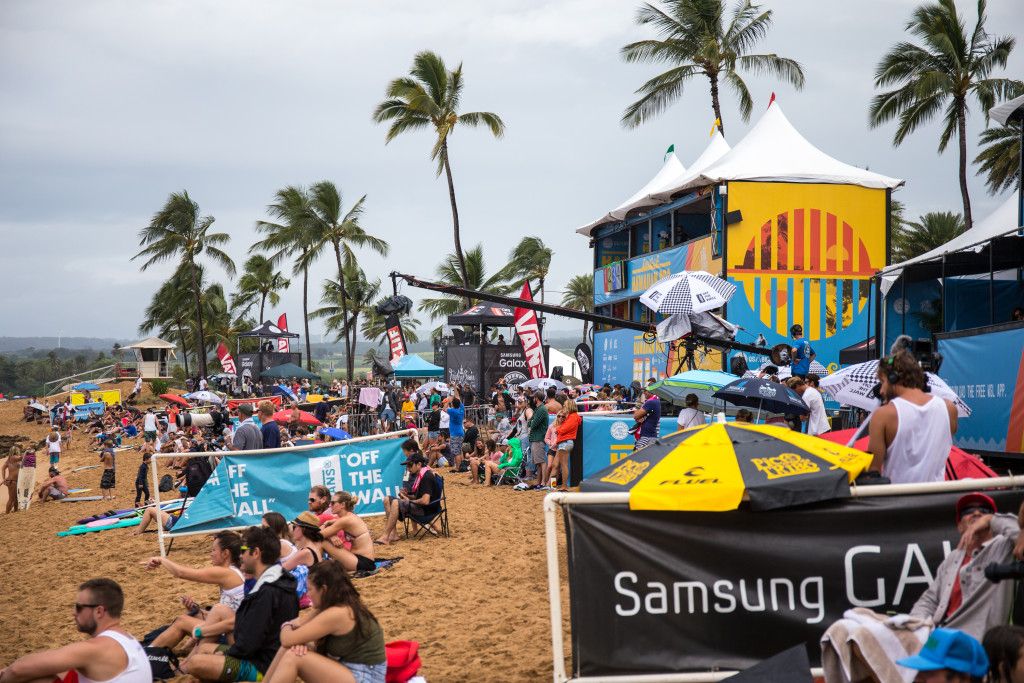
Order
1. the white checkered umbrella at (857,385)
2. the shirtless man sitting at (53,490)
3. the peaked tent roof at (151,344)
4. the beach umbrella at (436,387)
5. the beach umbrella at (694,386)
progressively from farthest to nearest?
the peaked tent roof at (151,344), the beach umbrella at (436,387), the shirtless man sitting at (53,490), the beach umbrella at (694,386), the white checkered umbrella at (857,385)

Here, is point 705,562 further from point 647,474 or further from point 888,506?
point 888,506

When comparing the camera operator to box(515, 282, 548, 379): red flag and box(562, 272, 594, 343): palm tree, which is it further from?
box(562, 272, 594, 343): palm tree

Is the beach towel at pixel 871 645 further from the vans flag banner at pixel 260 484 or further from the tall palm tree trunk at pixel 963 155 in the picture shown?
the tall palm tree trunk at pixel 963 155

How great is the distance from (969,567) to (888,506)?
0.58 meters

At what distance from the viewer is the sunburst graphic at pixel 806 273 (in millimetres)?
22453

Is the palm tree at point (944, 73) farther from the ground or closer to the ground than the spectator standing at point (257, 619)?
farther from the ground

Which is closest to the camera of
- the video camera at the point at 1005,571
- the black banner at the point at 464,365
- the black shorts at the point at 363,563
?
the video camera at the point at 1005,571

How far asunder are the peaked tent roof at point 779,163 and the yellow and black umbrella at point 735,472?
1843 cm

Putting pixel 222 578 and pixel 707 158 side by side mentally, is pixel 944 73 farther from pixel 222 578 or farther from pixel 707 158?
pixel 222 578

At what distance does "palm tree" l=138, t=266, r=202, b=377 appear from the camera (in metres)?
63.3

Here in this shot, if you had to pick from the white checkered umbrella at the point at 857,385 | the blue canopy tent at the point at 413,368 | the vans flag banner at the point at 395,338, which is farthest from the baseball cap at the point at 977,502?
the blue canopy tent at the point at 413,368

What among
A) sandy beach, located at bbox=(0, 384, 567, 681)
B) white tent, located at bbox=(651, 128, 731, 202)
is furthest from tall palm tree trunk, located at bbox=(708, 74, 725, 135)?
sandy beach, located at bbox=(0, 384, 567, 681)

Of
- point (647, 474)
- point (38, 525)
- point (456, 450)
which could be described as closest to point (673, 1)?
point (456, 450)

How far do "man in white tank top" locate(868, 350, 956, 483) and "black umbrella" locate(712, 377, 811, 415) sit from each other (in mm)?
3975
